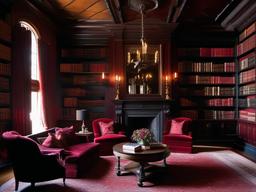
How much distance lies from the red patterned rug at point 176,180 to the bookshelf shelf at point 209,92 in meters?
1.97

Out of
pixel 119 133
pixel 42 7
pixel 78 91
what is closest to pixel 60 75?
pixel 78 91

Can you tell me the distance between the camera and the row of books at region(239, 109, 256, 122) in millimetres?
6109

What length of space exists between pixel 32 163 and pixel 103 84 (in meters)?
3.84

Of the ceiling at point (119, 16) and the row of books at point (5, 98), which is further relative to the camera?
the ceiling at point (119, 16)

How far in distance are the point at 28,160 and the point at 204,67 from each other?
544 cm

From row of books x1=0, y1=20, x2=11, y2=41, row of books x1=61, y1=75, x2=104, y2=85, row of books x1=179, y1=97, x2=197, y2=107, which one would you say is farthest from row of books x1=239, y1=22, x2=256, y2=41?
row of books x1=0, y1=20, x2=11, y2=41

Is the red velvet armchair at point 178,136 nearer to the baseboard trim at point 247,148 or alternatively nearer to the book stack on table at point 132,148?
the baseboard trim at point 247,148

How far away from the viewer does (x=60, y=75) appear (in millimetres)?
7219

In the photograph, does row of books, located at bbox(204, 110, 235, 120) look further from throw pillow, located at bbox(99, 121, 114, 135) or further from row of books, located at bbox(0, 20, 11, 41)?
row of books, located at bbox(0, 20, 11, 41)

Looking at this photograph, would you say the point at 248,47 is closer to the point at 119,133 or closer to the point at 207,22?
the point at 207,22

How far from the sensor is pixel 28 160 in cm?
362

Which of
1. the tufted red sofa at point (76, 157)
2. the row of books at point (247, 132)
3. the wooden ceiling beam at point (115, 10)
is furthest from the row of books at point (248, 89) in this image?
the tufted red sofa at point (76, 157)

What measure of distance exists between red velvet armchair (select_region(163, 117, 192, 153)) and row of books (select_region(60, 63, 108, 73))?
242 cm

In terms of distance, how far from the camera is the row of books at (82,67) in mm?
7129
